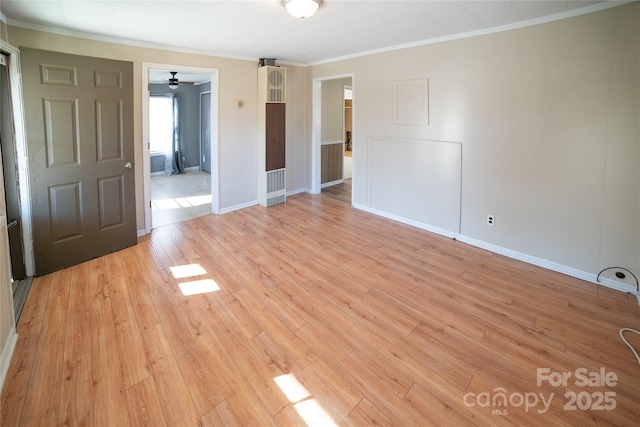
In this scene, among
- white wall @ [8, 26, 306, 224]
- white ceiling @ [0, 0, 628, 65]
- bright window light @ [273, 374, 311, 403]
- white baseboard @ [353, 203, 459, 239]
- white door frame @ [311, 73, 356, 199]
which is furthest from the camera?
white door frame @ [311, 73, 356, 199]

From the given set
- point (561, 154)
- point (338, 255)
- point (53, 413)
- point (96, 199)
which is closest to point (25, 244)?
point (96, 199)

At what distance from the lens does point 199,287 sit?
2.99 meters

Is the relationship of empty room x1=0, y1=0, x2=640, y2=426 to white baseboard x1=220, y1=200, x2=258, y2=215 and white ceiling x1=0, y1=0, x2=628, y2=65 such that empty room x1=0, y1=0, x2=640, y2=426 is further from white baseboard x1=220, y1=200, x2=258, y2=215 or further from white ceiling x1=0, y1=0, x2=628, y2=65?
white baseboard x1=220, y1=200, x2=258, y2=215

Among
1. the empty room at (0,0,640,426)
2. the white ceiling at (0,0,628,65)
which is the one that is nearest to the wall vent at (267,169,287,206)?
the empty room at (0,0,640,426)

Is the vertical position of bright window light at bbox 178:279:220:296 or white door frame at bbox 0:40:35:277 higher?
white door frame at bbox 0:40:35:277

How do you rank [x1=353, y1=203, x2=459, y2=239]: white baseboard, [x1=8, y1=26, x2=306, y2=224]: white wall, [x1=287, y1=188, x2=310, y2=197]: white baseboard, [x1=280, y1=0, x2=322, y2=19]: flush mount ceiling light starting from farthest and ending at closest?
1. [x1=287, y1=188, x2=310, y2=197]: white baseboard
2. [x1=353, y1=203, x2=459, y2=239]: white baseboard
3. [x1=8, y1=26, x2=306, y2=224]: white wall
4. [x1=280, y1=0, x2=322, y2=19]: flush mount ceiling light

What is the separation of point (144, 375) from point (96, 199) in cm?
232

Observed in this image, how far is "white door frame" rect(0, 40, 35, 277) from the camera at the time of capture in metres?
2.85

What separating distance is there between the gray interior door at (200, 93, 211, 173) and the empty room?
372 cm

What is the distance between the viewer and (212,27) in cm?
345

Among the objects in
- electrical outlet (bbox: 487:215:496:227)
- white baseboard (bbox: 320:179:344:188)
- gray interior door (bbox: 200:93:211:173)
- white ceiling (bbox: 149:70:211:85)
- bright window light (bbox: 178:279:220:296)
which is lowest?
bright window light (bbox: 178:279:220:296)

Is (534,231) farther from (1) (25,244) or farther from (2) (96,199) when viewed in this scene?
(1) (25,244)

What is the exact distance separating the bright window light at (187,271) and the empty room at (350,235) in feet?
0.11

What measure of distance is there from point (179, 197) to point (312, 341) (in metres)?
4.89
